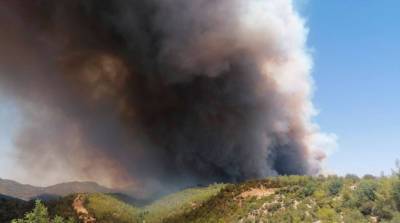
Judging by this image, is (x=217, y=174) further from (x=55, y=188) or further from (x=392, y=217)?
(x=55, y=188)

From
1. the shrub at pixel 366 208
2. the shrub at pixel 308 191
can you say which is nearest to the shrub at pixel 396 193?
the shrub at pixel 366 208

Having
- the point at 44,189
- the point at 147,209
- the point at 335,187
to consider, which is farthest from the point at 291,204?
the point at 44,189

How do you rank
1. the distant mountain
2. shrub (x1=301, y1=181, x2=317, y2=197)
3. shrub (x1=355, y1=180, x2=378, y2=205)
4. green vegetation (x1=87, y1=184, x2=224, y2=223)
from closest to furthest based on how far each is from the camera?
1. shrub (x1=355, y1=180, x2=378, y2=205)
2. shrub (x1=301, y1=181, x2=317, y2=197)
3. green vegetation (x1=87, y1=184, x2=224, y2=223)
4. the distant mountain

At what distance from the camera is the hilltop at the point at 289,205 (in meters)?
29.5

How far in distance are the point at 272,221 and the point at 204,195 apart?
2165 centimetres

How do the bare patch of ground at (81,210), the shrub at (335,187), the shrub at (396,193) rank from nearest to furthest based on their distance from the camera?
the shrub at (396,193) → the shrub at (335,187) → the bare patch of ground at (81,210)

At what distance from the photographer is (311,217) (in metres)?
30.8

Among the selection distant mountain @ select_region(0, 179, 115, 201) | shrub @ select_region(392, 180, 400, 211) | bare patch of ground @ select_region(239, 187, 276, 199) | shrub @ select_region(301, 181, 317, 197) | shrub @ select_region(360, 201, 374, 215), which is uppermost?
distant mountain @ select_region(0, 179, 115, 201)

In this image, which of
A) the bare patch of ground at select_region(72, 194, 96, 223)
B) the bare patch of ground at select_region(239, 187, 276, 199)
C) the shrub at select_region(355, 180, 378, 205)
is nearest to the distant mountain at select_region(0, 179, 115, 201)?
the bare patch of ground at select_region(72, 194, 96, 223)

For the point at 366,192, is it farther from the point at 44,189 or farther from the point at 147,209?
the point at 44,189

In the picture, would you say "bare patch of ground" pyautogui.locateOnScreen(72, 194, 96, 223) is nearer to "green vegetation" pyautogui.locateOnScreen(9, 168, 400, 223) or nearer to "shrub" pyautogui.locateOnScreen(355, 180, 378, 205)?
"green vegetation" pyautogui.locateOnScreen(9, 168, 400, 223)

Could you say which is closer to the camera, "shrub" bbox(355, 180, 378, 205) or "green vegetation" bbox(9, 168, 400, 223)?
"green vegetation" bbox(9, 168, 400, 223)

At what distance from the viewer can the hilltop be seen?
29.5 m

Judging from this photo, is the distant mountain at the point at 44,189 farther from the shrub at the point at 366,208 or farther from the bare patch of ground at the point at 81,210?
the shrub at the point at 366,208
